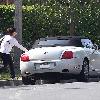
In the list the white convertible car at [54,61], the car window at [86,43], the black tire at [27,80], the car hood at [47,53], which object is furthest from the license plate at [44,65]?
the car window at [86,43]

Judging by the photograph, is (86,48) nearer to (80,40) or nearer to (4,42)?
(80,40)

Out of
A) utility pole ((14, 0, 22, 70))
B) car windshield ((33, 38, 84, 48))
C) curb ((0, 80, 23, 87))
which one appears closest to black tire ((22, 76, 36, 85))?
curb ((0, 80, 23, 87))

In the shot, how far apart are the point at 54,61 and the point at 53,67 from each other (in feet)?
0.59

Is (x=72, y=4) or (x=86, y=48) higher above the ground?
(x=72, y=4)

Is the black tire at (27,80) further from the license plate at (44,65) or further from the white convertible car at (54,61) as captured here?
the license plate at (44,65)

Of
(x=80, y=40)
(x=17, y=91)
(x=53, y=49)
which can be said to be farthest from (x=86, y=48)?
(x=17, y=91)

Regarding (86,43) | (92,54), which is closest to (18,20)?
(86,43)

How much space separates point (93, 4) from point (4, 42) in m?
9.70

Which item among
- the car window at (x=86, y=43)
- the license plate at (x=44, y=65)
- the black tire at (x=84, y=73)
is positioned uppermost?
the car window at (x=86, y=43)

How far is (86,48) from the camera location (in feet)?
59.0

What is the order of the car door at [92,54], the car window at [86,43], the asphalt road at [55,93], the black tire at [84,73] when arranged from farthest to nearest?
1. the car window at [86,43]
2. the car door at [92,54]
3. the black tire at [84,73]
4. the asphalt road at [55,93]

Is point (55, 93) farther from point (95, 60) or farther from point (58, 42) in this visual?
point (95, 60)

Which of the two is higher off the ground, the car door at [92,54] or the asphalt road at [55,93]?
the car door at [92,54]

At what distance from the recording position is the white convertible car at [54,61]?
16.8 meters
